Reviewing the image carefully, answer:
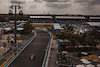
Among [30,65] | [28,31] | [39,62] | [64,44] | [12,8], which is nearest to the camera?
[30,65]

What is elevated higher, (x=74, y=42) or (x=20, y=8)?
(x=20, y=8)

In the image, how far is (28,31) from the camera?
40812mm

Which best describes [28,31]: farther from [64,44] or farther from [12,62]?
[12,62]

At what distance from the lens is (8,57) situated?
14.6 metres

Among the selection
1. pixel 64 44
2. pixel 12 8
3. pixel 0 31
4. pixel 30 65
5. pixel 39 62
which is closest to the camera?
pixel 30 65

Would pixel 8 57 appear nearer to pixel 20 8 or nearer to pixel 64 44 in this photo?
pixel 20 8

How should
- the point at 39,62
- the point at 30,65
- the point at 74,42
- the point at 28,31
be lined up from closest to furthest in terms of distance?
the point at 30,65 < the point at 39,62 < the point at 74,42 < the point at 28,31

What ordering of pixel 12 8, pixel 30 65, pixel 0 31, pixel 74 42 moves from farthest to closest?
pixel 0 31 → pixel 74 42 → pixel 12 8 → pixel 30 65

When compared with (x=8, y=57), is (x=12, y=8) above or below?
above

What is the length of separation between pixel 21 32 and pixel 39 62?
2857 centimetres

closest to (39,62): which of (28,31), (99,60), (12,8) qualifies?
(99,60)

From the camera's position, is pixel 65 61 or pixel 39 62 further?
pixel 65 61

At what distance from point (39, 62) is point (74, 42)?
920 centimetres

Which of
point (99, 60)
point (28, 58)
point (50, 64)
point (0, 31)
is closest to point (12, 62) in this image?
point (28, 58)
